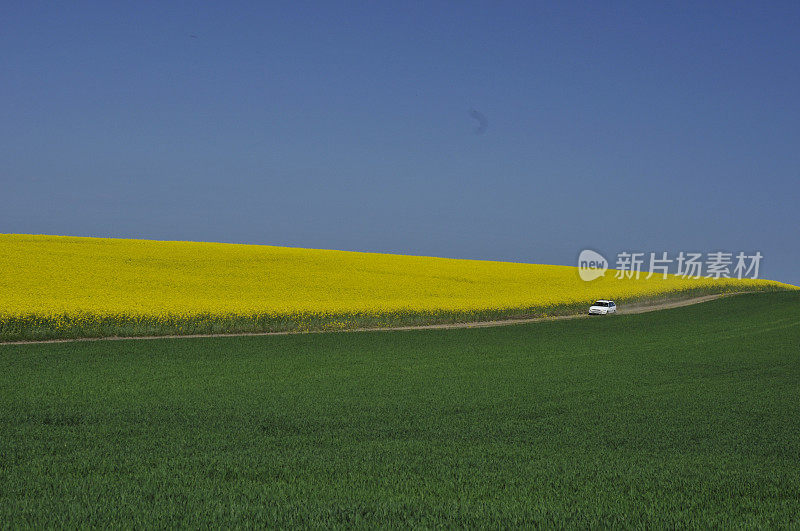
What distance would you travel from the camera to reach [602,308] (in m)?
40.0

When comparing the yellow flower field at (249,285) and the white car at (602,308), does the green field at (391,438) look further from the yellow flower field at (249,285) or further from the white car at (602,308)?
the white car at (602,308)

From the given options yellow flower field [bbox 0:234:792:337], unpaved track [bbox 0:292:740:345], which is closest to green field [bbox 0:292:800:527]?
unpaved track [bbox 0:292:740:345]

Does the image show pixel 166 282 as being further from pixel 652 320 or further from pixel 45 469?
pixel 45 469

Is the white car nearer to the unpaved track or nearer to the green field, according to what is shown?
the unpaved track

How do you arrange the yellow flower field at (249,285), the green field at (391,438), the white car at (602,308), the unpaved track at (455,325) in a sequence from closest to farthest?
the green field at (391,438), the unpaved track at (455,325), the yellow flower field at (249,285), the white car at (602,308)

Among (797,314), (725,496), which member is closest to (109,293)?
(725,496)

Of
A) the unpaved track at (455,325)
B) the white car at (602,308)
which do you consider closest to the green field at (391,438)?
the unpaved track at (455,325)

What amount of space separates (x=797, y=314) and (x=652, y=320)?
1016cm

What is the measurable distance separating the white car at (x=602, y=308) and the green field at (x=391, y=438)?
18.1 meters

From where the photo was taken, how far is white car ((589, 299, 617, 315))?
39.9m

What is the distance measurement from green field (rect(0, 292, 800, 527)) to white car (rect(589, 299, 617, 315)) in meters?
18.1

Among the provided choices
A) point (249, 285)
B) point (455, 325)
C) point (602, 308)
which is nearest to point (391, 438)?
point (455, 325)

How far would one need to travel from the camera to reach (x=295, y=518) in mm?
6148

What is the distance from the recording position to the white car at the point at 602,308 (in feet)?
131
